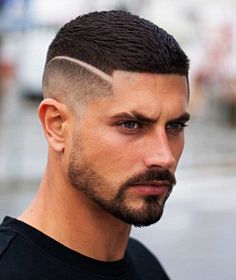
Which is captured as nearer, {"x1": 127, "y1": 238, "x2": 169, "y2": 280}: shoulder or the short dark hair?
the short dark hair

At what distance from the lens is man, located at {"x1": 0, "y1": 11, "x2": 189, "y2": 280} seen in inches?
86.8

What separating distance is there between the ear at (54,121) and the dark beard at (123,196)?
2.9 inches

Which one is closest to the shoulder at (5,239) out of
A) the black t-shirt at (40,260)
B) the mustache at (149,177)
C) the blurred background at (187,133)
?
the black t-shirt at (40,260)

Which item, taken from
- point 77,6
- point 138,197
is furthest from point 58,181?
point 77,6

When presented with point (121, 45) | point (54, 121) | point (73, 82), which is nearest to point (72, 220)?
point (54, 121)

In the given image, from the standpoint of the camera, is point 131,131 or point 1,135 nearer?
point 131,131

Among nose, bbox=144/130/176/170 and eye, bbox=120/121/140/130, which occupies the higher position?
eye, bbox=120/121/140/130

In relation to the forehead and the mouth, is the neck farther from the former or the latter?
the forehead

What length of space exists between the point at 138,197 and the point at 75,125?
263mm

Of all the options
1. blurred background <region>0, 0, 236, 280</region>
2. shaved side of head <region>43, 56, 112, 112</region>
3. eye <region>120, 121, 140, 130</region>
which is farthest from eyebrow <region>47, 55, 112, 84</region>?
blurred background <region>0, 0, 236, 280</region>

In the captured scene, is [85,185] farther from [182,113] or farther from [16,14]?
[16,14]

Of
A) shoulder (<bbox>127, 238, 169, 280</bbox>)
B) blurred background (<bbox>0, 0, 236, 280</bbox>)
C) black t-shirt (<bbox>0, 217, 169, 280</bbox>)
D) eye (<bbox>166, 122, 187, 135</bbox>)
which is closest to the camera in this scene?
black t-shirt (<bbox>0, 217, 169, 280</bbox>)

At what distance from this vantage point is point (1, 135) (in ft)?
57.9

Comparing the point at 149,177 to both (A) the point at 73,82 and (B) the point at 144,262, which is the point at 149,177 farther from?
(B) the point at 144,262
